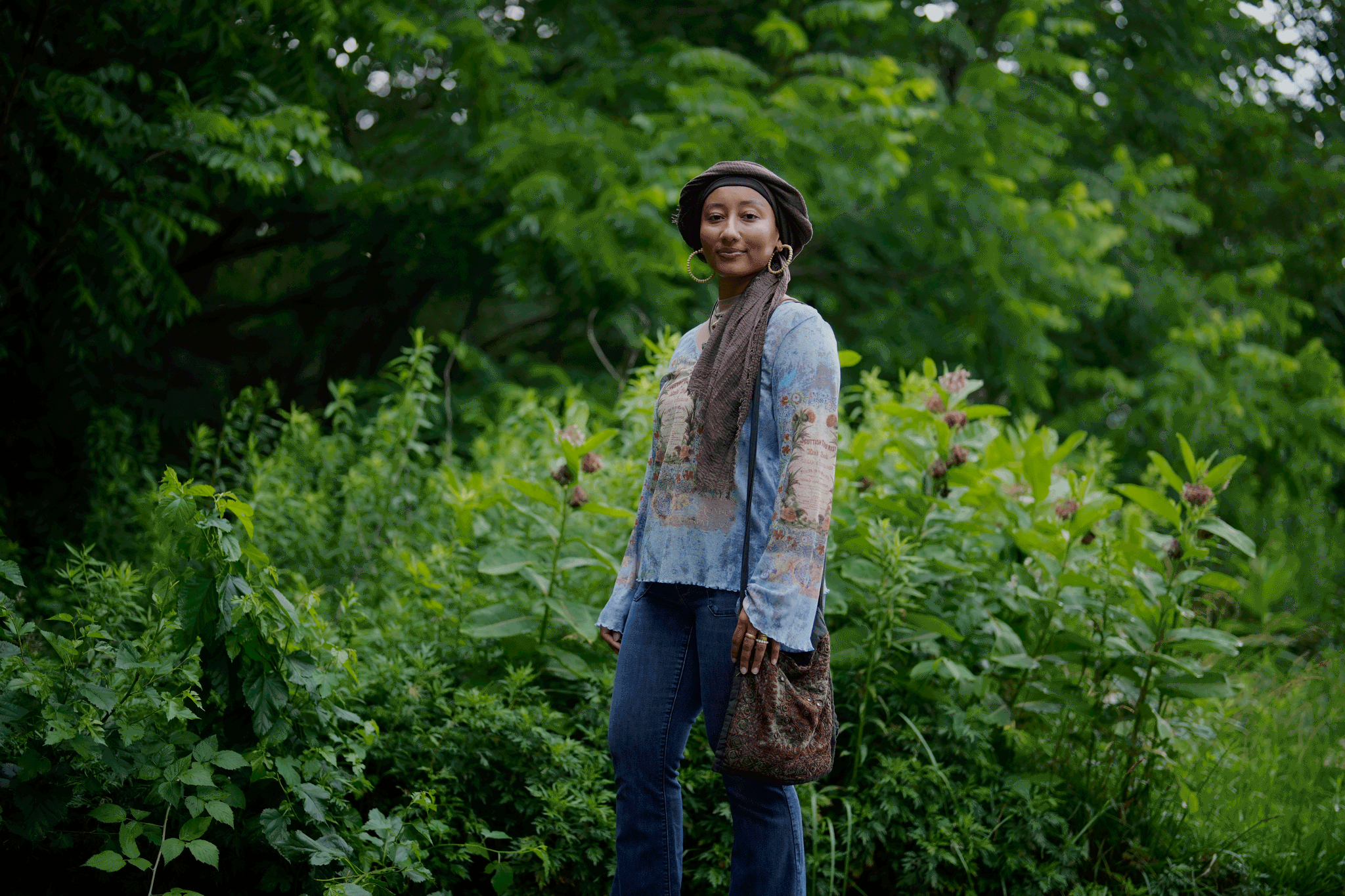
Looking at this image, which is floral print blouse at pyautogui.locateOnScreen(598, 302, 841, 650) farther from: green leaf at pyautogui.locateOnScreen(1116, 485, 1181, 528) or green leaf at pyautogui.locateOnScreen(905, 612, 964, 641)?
green leaf at pyautogui.locateOnScreen(1116, 485, 1181, 528)

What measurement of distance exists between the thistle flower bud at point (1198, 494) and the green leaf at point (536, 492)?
209cm

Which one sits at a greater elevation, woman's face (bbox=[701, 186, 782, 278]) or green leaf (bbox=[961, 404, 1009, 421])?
woman's face (bbox=[701, 186, 782, 278])

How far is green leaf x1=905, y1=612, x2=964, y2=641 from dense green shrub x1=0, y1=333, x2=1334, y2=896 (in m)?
0.01

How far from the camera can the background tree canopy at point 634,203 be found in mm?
4629

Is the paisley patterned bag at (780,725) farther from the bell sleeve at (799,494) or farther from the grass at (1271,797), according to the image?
the grass at (1271,797)

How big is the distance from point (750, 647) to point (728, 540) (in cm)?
25

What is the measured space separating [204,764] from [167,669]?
23 cm

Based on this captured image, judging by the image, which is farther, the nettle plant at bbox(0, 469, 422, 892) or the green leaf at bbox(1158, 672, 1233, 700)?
the green leaf at bbox(1158, 672, 1233, 700)

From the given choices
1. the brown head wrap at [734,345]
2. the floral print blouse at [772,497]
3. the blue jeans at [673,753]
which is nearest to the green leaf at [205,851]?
the blue jeans at [673,753]

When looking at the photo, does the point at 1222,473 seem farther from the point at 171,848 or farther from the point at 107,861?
the point at 107,861

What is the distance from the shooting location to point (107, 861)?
6.42 feet

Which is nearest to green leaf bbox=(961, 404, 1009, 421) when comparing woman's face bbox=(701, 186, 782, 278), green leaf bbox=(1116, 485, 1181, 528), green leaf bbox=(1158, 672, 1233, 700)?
green leaf bbox=(1116, 485, 1181, 528)

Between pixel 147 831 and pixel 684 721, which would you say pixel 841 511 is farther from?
pixel 147 831

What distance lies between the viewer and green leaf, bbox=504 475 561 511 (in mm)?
3088
